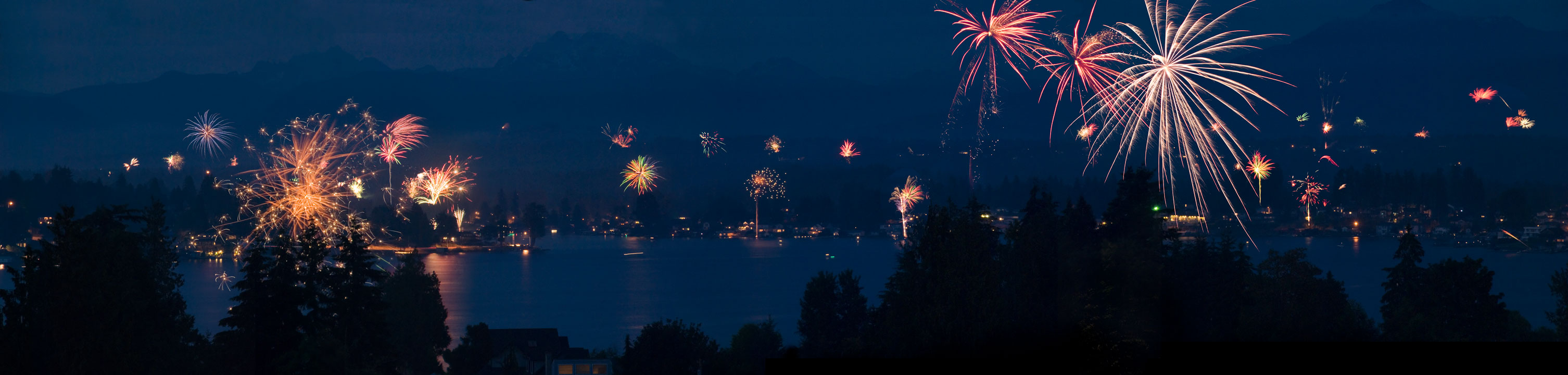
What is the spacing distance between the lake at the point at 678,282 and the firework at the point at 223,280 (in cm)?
91

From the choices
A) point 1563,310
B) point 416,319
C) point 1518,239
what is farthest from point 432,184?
point 1518,239

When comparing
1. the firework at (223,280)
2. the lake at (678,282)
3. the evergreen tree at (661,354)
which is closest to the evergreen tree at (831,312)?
the evergreen tree at (661,354)

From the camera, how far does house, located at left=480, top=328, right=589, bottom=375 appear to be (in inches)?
1545

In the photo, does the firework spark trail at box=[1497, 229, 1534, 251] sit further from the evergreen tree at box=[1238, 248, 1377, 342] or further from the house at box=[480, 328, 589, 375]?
the house at box=[480, 328, 589, 375]

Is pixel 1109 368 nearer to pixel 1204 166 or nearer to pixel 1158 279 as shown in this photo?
pixel 1158 279

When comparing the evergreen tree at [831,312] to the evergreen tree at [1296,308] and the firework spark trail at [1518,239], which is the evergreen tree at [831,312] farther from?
the firework spark trail at [1518,239]

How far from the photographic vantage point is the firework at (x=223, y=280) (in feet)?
349

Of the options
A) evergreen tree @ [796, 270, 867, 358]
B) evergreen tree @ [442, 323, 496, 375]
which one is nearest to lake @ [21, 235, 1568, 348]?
evergreen tree @ [442, 323, 496, 375]

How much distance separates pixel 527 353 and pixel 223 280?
89752 millimetres

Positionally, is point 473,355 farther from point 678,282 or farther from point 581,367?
point 678,282

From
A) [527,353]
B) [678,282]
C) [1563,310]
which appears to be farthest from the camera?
[678,282]

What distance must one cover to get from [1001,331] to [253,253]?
19267mm

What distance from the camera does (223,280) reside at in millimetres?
112562

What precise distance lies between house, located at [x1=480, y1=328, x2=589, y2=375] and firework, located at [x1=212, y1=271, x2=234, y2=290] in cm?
7824
